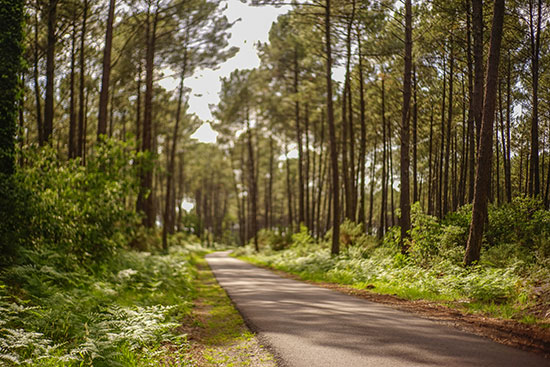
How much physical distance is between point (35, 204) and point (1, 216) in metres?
0.65

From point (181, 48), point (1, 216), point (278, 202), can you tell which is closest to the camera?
point (1, 216)

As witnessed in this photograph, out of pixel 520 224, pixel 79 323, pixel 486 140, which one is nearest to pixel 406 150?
pixel 486 140

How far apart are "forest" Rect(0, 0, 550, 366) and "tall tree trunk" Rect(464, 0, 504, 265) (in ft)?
0.12

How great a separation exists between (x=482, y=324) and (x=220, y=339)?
4.25 meters

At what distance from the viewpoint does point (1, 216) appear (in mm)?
7316

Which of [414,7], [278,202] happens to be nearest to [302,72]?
[414,7]

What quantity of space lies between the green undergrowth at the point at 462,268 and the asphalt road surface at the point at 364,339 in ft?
5.80

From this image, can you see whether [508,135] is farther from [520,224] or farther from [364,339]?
[364,339]

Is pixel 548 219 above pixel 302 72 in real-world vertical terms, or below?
below

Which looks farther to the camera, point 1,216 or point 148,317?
point 1,216

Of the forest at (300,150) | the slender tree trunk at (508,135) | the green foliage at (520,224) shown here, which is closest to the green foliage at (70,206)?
the forest at (300,150)

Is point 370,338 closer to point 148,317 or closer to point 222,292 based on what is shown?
point 148,317

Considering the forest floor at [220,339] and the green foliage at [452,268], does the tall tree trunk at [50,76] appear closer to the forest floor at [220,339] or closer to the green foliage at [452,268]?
the forest floor at [220,339]

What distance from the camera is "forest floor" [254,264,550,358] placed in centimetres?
482
